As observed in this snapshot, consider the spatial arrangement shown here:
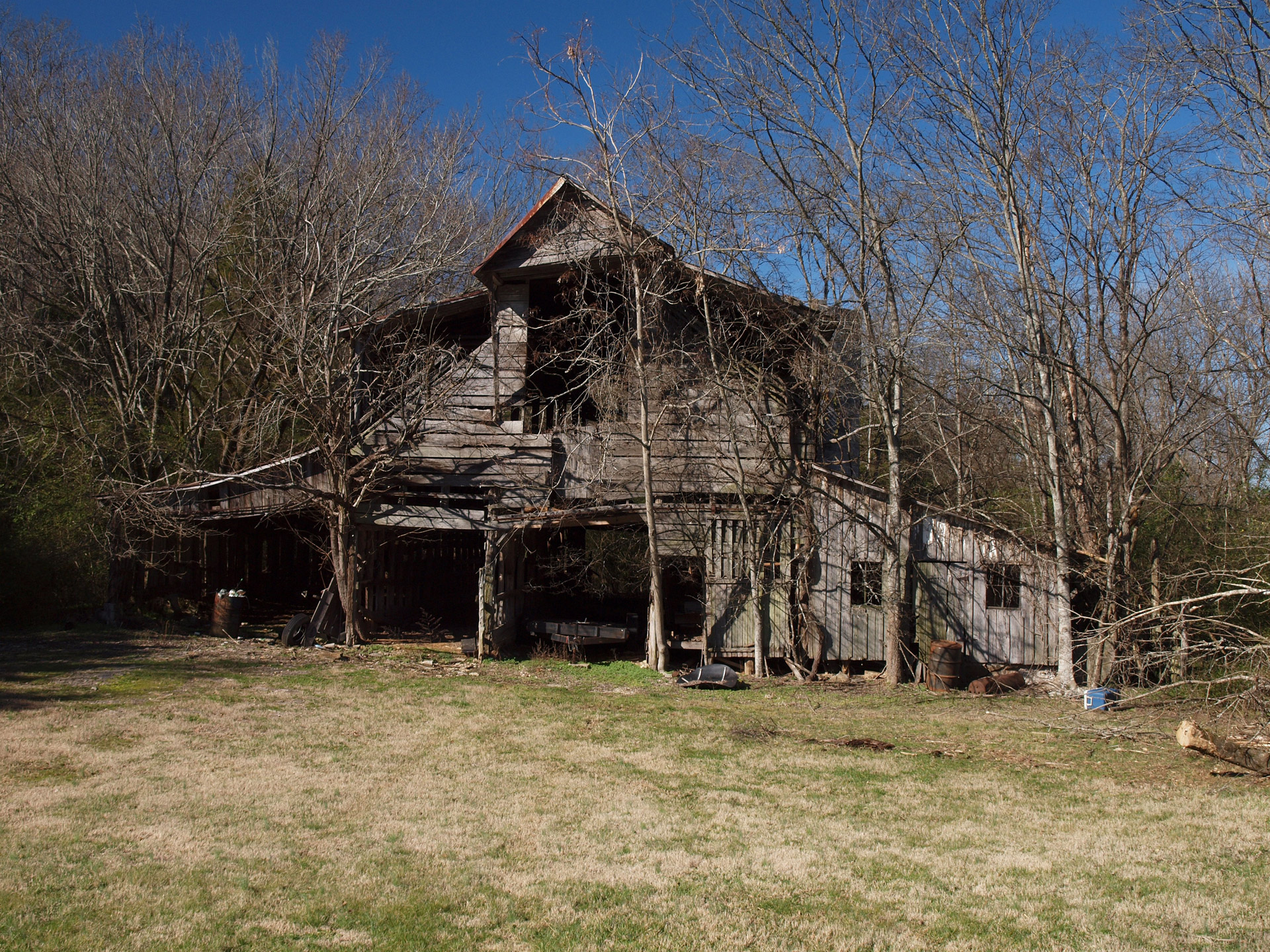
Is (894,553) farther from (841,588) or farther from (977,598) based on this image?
(977,598)

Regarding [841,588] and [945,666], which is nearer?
[945,666]

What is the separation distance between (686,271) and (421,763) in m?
8.95

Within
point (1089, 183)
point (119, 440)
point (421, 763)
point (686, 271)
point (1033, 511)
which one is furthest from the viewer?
point (119, 440)

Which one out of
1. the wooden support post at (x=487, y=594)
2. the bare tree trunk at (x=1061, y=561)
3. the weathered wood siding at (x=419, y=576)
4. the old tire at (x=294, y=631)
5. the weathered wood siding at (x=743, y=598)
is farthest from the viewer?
the weathered wood siding at (x=419, y=576)

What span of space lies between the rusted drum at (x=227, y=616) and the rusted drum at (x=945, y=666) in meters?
12.4

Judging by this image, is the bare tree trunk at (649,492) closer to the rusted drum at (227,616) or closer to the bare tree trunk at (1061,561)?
the bare tree trunk at (1061,561)

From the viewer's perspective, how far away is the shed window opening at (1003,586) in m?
14.5

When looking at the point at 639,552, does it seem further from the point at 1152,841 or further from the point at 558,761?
the point at 1152,841

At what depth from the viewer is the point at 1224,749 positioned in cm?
911

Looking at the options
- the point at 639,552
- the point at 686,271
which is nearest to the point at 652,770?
the point at 686,271

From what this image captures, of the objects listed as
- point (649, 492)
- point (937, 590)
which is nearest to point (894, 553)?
point (937, 590)

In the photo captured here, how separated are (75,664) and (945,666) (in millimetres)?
12905

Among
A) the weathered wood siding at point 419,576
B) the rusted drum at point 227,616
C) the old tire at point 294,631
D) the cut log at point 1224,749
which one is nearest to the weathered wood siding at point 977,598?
the cut log at point 1224,749

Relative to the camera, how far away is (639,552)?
78.9ft
